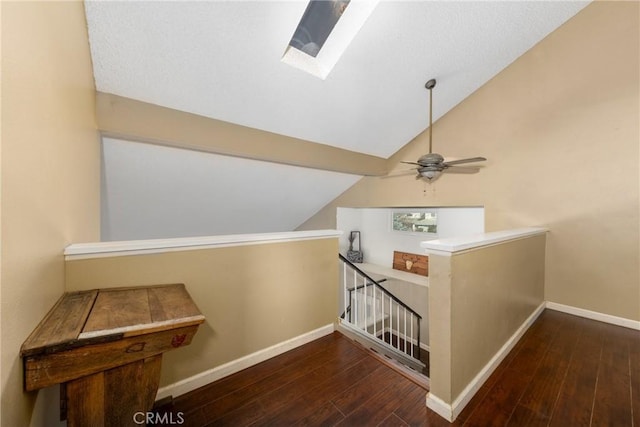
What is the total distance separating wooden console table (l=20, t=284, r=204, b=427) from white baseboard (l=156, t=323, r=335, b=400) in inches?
21.7

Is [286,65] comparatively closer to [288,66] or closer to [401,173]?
[288,66]

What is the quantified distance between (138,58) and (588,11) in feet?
14.9

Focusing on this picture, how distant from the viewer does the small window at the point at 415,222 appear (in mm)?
5129

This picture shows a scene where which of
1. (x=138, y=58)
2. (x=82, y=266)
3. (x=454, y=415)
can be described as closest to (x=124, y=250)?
(x=82, y=266)

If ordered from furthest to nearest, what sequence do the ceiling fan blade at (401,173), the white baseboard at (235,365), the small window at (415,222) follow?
the small window at (415,222)
the ceiling fan blade at (401,173)
the white baseboard at (235,365)

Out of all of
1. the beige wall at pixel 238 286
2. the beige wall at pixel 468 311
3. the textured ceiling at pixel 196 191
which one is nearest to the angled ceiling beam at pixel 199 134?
the textured ceiling at pixel 196 191

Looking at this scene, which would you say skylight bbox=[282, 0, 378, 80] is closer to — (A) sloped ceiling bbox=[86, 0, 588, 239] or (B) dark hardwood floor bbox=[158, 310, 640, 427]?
(A) sloped ceiling bbox=[86, 0, 588, 239]

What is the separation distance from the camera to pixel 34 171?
0.93 metres

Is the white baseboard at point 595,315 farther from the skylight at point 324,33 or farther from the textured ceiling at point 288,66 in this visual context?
the skylight at point 324,33

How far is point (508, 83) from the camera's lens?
3.19 metres

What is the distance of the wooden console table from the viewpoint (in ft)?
2.82

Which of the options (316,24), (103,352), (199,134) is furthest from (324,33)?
(103,352)

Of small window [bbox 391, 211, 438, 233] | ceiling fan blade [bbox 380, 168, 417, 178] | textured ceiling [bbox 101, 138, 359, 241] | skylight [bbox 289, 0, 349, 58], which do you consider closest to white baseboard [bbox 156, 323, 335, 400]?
textured ceiling [bbox 101, 138, 359, 241]

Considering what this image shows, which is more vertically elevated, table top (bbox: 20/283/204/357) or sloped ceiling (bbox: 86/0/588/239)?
sloped ceiling (bbox: 86/0/588/239)
